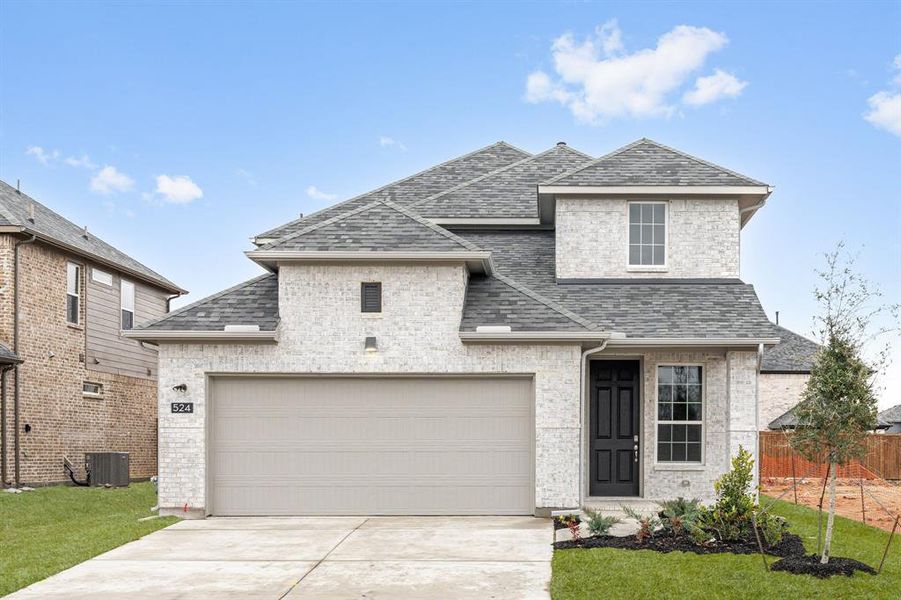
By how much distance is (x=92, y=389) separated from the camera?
2431cm

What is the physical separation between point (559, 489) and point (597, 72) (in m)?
9.16

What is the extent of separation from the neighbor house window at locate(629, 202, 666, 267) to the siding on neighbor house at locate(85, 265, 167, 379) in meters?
13.5

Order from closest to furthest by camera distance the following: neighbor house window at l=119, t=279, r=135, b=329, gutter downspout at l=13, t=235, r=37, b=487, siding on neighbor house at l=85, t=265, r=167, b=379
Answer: gutter downspout at l=13, t=235, r=37, b=487 < siding on neighbor house at l=85, t=265, r=167, b=379 < neighbor house window at l=119, t=279, r=135, b=329

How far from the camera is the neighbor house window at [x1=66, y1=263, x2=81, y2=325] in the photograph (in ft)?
75.9

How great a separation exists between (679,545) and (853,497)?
465 inches

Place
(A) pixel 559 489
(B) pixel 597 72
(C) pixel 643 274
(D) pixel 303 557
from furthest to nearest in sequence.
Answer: (B) pixel 597 72, (C) pixel 643 274, (A) pixel 559 489, (D) pixel 303 557

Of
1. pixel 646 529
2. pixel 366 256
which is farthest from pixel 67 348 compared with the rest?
pixel 646 529

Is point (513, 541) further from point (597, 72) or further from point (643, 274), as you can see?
point (597, 72)

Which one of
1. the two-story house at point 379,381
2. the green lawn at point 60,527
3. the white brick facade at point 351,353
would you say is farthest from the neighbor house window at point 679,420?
the green lawn at point 60,527

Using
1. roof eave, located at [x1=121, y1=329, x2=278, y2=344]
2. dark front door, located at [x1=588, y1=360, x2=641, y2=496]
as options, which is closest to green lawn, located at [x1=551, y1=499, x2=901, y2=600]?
dark front door, located at [x1=588, y1=360, x2=641, y2=496]

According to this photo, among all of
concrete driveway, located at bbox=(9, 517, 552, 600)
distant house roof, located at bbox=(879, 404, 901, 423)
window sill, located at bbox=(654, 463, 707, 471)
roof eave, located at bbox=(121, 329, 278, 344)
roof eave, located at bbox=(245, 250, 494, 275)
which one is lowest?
distant house roof, located at bbox=(879, 404, 901, 423)

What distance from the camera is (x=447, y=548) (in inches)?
456

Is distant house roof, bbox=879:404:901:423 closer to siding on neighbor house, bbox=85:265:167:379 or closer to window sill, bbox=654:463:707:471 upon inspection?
window sill, bbox=654:463:707:471

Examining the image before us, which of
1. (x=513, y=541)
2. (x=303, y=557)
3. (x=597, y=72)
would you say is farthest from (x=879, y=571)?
(x=597, y=72)
